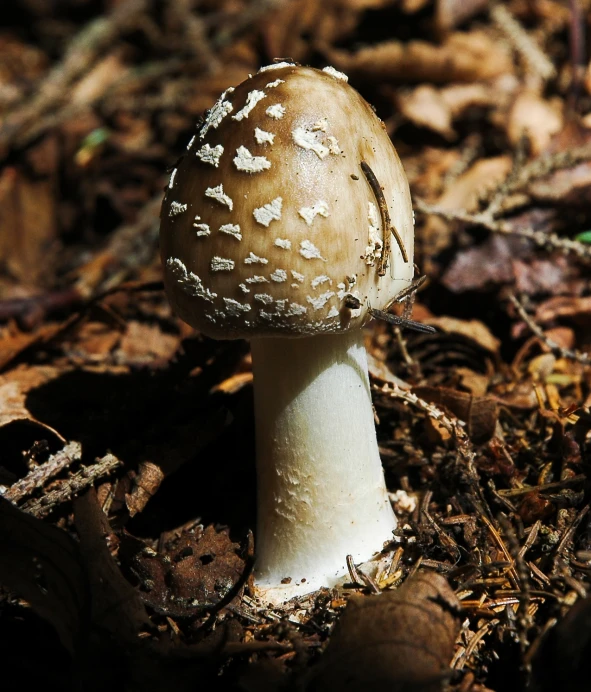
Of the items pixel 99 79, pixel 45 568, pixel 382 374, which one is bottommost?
pixel 382 374

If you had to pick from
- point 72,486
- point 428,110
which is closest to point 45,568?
point 72,486

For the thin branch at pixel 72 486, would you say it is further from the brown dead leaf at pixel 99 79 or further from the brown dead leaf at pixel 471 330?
the brown dead leaf at pixel 99 79

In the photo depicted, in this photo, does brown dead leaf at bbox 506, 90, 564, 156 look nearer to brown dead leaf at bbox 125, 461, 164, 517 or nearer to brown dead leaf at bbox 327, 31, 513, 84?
brown dead leaf at bbox 327, 31, 513, 84

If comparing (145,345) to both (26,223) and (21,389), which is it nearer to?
(21,389)

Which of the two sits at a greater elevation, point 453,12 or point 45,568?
point 453,12

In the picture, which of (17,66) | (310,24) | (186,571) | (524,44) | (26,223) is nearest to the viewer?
(186,571)

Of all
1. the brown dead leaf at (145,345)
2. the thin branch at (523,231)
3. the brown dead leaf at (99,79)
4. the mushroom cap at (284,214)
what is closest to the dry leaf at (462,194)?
the thin branch at (523,231)

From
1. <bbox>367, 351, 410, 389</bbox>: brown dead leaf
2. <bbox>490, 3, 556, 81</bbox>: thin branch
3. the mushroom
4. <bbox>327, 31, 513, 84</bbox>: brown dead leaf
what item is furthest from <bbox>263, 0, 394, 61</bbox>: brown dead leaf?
the mushroom
